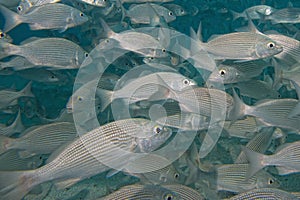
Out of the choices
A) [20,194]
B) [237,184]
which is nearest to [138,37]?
[237,184]

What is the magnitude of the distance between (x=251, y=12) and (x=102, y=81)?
656cm

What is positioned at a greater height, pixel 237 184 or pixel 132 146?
pixel 132 146

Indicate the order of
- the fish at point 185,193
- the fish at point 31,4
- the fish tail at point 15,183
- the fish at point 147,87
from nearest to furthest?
the fish tail at point 15,183, the fish at point 185,193, the fish at point 147,87, the fish at point 31,4

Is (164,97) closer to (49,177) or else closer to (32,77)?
(49,177)

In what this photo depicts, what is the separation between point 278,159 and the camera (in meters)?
3.21

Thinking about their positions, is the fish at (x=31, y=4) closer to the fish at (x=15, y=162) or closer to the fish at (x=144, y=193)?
the fish at (x=15, y=162)

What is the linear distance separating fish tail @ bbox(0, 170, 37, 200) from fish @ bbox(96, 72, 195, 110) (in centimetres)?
190

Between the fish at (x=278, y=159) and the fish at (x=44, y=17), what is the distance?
3773mm

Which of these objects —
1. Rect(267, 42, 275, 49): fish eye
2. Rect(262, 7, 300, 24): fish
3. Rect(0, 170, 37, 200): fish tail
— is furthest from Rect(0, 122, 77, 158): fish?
Rect(262, 7, 300, 24): fish

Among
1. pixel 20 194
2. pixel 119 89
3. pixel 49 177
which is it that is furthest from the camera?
pixel 119 89

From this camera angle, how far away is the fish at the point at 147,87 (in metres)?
4.09

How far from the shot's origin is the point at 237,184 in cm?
326

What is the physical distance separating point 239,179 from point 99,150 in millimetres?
1665

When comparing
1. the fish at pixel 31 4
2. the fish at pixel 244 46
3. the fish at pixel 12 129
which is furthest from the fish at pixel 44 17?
the fish at pixel 244 46
